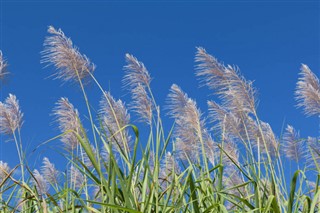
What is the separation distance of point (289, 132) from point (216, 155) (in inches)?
33.4

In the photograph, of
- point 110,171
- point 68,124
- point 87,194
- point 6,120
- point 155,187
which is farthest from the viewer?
point 6,120

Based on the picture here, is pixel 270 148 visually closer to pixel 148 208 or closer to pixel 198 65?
pixel 198 65

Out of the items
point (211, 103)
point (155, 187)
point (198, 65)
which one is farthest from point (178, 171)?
point (155, 187)

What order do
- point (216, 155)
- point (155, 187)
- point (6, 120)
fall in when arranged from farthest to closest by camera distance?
point (6, 120) → point (216, 155) → point (155, 187)

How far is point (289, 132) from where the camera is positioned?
3887 mm

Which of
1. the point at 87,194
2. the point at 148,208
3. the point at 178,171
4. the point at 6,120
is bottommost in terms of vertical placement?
the point at 148,208

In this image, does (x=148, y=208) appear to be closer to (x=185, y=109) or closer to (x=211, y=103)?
(x=185, y=109)

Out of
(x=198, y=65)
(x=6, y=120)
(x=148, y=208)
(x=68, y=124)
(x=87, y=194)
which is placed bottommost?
(x=148, y=208)

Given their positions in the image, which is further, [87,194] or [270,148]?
[270,148]

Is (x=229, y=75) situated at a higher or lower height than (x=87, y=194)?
higher

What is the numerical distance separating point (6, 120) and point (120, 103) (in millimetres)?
1308

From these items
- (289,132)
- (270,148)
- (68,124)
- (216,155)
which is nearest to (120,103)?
(68,124)

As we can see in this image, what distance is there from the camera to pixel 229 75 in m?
3.38

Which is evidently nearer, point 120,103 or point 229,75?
point 120,103
